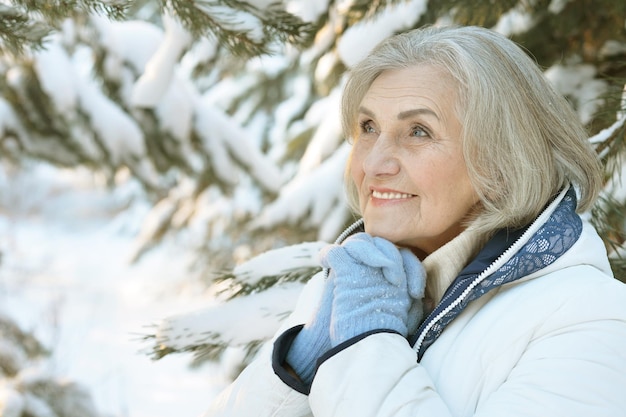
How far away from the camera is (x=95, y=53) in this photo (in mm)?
3199

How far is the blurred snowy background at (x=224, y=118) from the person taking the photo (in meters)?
1.72

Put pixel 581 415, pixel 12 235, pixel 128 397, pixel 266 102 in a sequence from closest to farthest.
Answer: pixel 581 415 < pixel 266 102 < pixel 128 397 < pixel 12 235

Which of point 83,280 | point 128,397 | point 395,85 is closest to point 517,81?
point 395,85

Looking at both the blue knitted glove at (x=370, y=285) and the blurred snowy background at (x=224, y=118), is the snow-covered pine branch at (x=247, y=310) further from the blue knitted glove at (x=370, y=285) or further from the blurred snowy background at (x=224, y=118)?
the blue knitted glove at (x=370, y=285)

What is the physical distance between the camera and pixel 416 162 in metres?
1.49

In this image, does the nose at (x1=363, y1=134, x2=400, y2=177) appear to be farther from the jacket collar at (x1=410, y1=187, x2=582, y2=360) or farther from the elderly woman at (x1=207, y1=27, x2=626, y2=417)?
the jacket collar at (x1=410, y1=187, x2=582, y2=360)

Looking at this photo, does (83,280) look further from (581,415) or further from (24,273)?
A: (581,415)

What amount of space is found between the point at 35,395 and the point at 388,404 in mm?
2373

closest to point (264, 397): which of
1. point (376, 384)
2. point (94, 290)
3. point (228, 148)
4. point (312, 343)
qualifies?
point (312, 343)

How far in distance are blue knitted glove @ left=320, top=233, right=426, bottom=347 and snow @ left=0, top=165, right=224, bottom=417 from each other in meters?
3.68

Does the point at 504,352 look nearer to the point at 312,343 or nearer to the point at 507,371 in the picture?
the point at 507,371

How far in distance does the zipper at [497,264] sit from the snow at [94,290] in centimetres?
379

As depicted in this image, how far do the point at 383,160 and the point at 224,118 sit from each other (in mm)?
2146

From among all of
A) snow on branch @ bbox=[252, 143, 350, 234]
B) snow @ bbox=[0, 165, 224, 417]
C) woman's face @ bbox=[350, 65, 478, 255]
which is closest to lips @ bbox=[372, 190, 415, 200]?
woman's face @ bbox=[350, 65, 478, 255]
